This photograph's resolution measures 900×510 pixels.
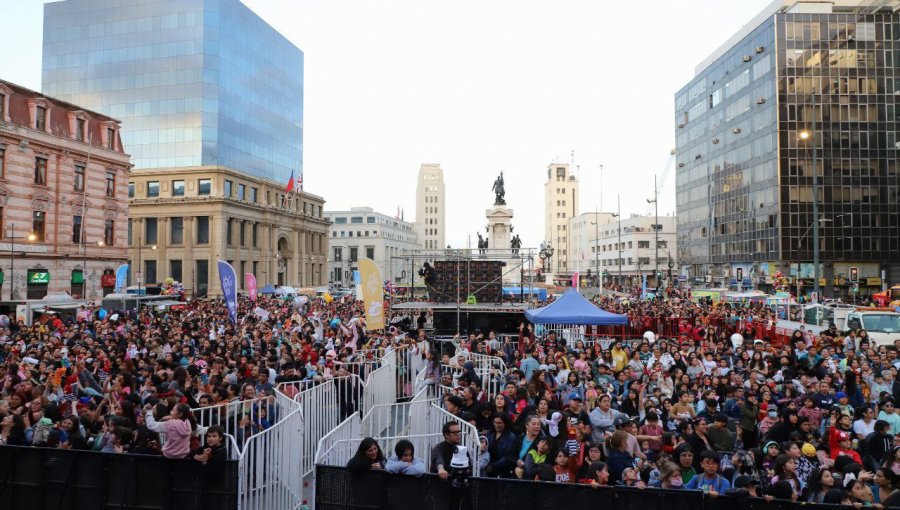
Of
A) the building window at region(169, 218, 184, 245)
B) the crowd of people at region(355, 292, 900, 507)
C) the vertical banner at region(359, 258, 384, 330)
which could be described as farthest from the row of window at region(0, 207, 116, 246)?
the crowd of people at region(355, 292, 900, 507)

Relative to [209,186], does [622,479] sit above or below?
below

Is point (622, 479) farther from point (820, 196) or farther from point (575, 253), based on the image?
point (575, 253)

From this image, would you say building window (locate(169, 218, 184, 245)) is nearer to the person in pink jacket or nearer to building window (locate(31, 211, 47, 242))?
building window (locate(31, 211, 47, 242))

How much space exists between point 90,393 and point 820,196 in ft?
202

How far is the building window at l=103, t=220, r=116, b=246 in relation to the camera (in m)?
41.8

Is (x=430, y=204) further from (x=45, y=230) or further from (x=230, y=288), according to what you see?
(x=230, y=288)

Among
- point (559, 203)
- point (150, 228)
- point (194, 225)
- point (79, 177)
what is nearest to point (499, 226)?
→ point (79, 177)

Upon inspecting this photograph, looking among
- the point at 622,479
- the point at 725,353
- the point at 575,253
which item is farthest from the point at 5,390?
the point at 575,253

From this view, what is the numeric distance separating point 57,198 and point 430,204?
128m

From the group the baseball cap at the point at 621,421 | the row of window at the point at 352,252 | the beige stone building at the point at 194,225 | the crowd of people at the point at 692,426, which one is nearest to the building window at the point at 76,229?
the beige stone building at the point at 194,225

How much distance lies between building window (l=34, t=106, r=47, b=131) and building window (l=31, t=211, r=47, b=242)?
205 inches

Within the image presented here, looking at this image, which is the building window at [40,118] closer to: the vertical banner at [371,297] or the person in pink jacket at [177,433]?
the vertical banner at [371,297]

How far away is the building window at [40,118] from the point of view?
35969mm

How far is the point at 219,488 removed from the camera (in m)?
6.53
